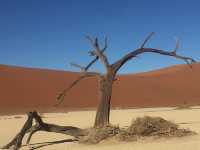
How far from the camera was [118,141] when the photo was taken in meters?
12.2

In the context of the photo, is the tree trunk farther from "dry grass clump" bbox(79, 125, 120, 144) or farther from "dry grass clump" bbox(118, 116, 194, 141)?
"dry grass clump" bbox(118, 116, 194, 141)

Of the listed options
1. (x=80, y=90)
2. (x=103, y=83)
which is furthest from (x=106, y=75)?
(x=80, y=90)

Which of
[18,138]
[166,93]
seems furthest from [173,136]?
[166,93]

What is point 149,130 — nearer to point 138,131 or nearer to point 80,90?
point 138,131

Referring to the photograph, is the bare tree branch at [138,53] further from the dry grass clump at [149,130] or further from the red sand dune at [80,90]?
the red sand dune at [80,90]

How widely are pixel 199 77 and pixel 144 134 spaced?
81755 millimetres

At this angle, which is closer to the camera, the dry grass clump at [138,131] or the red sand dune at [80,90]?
the dry grass clump at [138,131]

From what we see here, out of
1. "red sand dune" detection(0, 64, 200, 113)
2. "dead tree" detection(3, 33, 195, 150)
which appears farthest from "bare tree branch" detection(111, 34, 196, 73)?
"red sand dune" detection(0, 64, 200, 113)

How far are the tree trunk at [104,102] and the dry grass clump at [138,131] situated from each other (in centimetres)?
63

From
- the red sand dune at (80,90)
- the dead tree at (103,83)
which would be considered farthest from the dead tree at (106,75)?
the red sand dune at (80,90)

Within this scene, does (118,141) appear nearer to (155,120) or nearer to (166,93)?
(155,120)

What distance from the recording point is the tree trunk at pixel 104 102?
1337 centimetres

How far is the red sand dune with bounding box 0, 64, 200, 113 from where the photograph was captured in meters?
56.2

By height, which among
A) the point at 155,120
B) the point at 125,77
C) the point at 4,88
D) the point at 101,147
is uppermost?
the point at 125,77
